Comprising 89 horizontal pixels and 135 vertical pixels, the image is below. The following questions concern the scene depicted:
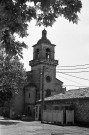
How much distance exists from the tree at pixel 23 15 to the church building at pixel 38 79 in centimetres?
4382

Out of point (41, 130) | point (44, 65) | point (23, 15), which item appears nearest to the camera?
point (23, 15)

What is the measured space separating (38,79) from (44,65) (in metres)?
3.06

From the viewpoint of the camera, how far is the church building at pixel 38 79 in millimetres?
50875

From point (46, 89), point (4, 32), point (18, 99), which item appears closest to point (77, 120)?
point (46, 89)

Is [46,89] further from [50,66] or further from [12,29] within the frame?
[12,29]

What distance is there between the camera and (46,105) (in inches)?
1569

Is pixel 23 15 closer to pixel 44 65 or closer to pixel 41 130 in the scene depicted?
pixel 41 130

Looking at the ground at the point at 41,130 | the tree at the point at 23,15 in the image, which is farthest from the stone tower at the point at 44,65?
the tree at the point at 23,15

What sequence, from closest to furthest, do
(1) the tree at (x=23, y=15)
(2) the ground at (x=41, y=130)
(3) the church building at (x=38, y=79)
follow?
(1) the tree at (x=23, y=15) < (2) the ground at (x=41, y=130) < (3) the church building at (x=38, y=79)

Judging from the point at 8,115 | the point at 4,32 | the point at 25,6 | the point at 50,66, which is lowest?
the point at 8,115

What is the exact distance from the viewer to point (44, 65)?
51531 mm

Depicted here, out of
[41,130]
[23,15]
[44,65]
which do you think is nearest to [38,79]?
[44,65]

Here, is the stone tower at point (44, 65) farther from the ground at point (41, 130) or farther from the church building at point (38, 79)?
the ground at point (41, 130)

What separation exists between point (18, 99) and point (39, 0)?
4836 centimetres
